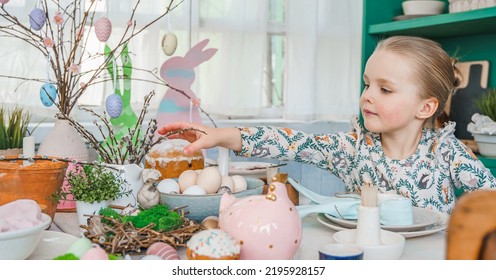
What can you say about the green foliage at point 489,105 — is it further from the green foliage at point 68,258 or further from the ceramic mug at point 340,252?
the green foliage at point 68,258

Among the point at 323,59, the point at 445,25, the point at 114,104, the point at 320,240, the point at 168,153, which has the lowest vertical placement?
the point at 320,240

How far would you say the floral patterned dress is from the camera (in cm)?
140

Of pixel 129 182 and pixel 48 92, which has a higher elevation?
pixel 48 92

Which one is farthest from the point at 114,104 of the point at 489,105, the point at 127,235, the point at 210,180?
the point at 489,105

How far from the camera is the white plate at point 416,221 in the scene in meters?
0.95

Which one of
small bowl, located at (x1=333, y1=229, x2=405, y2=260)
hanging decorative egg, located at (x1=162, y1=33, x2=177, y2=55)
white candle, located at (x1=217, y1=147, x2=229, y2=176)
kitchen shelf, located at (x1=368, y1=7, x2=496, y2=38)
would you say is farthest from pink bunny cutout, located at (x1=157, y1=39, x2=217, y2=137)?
kitchen shelf, located at (x1=368, y1=7, x2=496, y2=38)

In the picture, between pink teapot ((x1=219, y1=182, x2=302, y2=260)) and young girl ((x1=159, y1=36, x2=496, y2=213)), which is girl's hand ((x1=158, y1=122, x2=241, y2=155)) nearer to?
young girl ((x1=159, y1=36, x2=496, y2=213))

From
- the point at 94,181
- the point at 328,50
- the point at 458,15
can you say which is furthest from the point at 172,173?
the point at 328,50

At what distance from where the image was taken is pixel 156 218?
875 millimetres

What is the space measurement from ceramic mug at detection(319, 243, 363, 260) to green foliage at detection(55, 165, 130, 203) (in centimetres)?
46

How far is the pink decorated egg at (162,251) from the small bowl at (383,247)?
0.23 m

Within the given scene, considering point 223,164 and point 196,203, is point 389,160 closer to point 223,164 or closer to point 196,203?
point 223,164

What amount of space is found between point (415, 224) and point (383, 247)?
0.72ft
